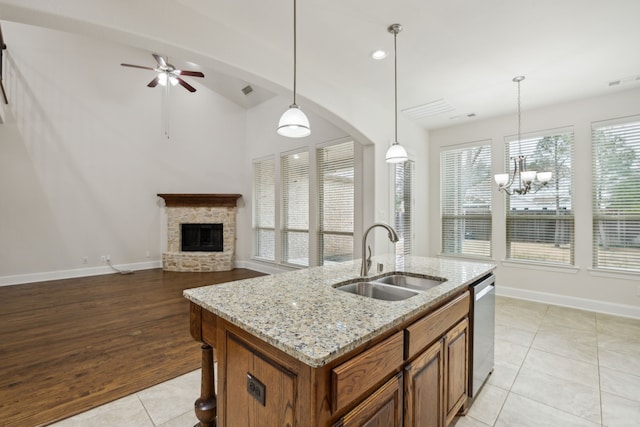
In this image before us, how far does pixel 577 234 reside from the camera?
4.14 meters

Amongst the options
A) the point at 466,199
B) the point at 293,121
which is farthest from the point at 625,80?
the point at 293,121

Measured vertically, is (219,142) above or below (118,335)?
above

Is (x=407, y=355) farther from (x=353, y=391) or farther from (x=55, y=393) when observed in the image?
(x=55, y=393)

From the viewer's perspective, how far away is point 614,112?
3.91 m

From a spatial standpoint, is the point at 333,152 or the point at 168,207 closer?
the point at 333,152

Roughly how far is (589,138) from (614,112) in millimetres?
399

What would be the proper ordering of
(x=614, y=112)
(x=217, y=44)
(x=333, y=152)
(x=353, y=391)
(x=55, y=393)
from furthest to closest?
(x=333, y=152), (x=614, y=112), (x=217, y=44), (x=55, y=393), (x=353, y=391)

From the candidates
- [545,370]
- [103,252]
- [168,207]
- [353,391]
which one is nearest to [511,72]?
[545,370]

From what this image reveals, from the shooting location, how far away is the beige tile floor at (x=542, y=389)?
1.93 meters

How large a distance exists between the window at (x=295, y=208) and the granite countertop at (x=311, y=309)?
11.8 ft

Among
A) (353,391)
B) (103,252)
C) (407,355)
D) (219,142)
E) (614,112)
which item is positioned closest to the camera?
(353,391)

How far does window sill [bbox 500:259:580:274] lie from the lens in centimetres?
419

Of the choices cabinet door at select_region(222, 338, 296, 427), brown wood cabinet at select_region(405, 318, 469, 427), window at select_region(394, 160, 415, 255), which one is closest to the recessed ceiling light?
window at select_region(394, 160, 415, 255)

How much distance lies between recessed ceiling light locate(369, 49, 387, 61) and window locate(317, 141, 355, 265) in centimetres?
179
